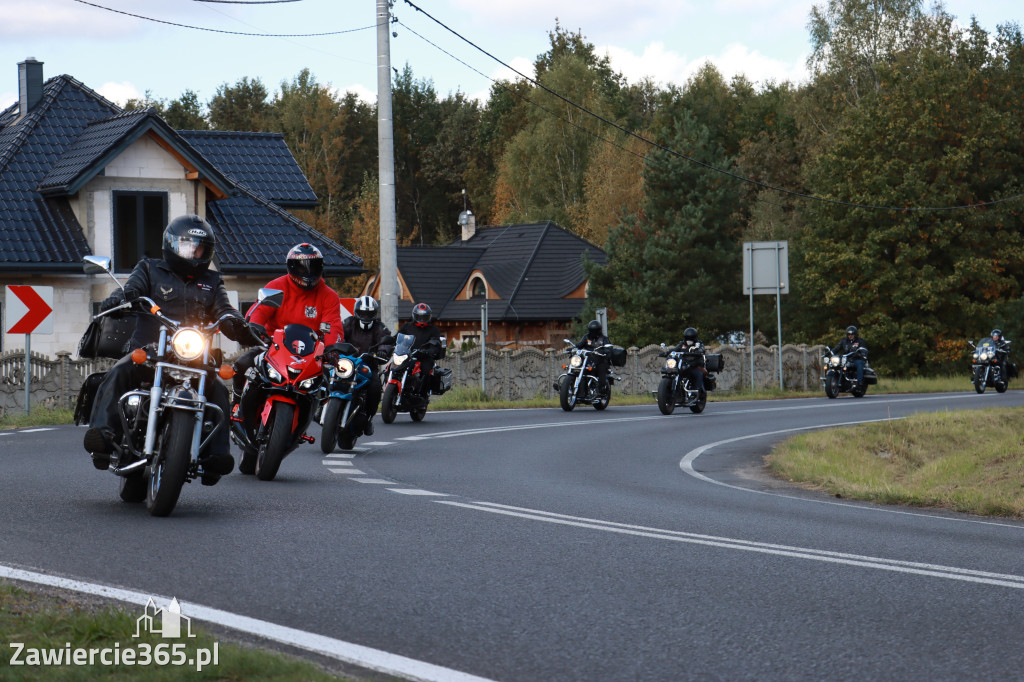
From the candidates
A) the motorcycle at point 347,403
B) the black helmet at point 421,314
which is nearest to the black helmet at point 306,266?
the motorcycle at point 347,403

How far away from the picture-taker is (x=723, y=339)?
57.1 meters

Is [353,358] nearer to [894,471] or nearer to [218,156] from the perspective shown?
[894,471]

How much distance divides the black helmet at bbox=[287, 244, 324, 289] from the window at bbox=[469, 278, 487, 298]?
179ft

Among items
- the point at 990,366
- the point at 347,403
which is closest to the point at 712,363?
the point at 347,403

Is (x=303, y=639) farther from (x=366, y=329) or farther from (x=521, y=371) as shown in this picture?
(x=521, y=371)

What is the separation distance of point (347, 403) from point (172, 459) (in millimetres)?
6265

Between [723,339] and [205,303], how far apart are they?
49.3 meters

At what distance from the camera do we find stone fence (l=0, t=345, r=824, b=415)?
24.4 metres

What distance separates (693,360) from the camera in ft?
82.8

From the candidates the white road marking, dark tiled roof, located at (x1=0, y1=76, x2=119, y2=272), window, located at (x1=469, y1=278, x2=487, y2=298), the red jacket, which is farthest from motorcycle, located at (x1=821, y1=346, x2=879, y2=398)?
window, located at (x1=469, y1=278, x2=487, y2=298)

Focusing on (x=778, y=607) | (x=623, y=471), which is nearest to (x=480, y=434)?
(x=623, y=471)

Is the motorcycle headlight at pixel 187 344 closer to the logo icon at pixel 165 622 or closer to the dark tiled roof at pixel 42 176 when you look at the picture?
the logo icon at pixel 165 622

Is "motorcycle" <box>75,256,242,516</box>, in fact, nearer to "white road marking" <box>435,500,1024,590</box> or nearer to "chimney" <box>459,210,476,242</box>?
"white road marking" <box>435,500,1024,590</box>

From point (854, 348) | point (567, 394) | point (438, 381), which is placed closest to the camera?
point (438, 381)
